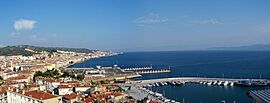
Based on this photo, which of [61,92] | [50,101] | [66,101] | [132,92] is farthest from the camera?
[132,92]

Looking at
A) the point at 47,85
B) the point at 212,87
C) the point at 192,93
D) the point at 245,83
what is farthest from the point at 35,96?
the point at 245,83

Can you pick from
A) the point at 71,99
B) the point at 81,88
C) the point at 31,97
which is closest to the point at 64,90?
the point at 81,88

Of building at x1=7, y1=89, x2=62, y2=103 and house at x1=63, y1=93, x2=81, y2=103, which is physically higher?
building at x1=7, y1=89, x2=62, y2=103

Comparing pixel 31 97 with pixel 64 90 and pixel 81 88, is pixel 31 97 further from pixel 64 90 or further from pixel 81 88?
pixel 81 88

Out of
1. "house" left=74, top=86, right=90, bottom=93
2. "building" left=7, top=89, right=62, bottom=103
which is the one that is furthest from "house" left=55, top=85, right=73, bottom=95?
A: "building" left=7, top=89, right=62, bottom=103

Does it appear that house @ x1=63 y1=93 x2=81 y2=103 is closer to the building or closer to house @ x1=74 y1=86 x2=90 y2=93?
the building

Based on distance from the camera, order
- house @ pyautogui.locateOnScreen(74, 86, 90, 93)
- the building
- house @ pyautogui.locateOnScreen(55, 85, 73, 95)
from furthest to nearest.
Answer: house @ pyautogui.locateOnScreen(74, 86, 90, 93)
house @ pyautogui.locateOnScreen(55, 85, 73, 95)
the building

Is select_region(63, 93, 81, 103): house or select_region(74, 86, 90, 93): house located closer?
select_region(63, 93, 81, 103): house

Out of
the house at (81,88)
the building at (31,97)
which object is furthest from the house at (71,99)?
the house at (81,88)

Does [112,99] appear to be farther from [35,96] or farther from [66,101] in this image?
[35,96]

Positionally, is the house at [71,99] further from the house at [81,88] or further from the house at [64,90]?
the house at [81,88]

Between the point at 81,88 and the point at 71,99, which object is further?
the point at 81,88
